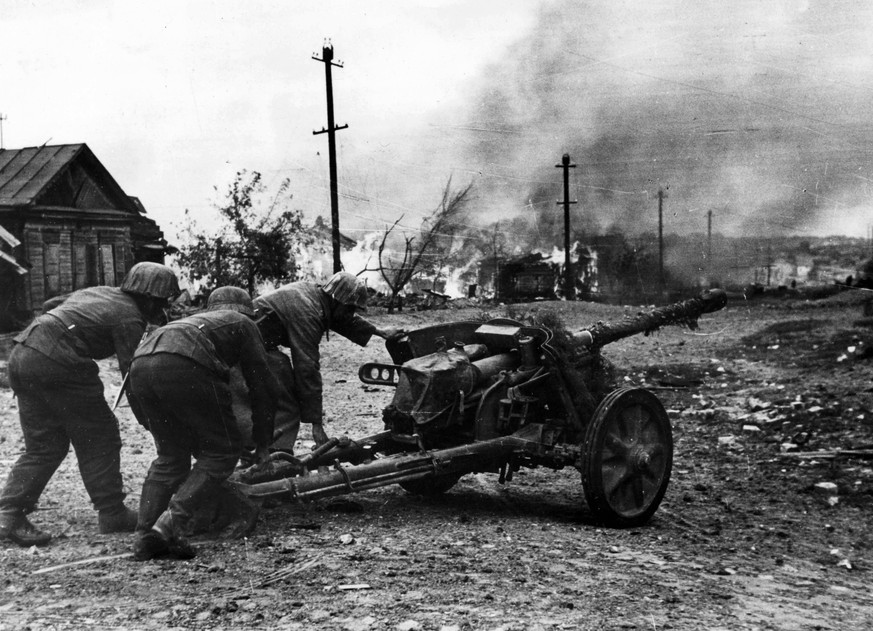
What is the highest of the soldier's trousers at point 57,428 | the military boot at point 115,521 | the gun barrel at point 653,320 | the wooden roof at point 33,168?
the wooden roof at point 33,168

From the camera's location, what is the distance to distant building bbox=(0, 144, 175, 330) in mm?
18547

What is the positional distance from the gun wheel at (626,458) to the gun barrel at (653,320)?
74cm

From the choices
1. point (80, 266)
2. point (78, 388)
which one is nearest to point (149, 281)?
point (78, 388)

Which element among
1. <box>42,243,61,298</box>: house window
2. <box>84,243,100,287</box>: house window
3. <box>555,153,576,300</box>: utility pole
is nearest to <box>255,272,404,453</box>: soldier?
<box>42,243,61,298</box>: house window

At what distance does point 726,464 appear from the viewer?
295 inches

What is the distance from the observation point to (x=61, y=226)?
789 inches

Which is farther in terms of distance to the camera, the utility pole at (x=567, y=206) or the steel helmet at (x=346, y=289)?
the utility pole at (x=567, y=206)

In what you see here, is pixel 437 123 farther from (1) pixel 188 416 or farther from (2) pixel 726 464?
(1) pixel 188 416

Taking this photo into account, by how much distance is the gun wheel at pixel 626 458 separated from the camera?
5215mm

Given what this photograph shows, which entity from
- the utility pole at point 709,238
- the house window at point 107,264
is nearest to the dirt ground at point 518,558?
the utility pole at point 709,238

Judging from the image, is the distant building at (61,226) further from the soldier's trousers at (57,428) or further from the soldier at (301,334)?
the soldier's trousers at (57,428)

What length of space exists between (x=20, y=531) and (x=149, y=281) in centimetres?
156

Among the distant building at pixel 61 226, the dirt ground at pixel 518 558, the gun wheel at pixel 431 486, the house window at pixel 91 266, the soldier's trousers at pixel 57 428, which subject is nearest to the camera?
the dirt ground at pixel 518 558

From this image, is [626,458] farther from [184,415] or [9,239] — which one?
[9,239]
